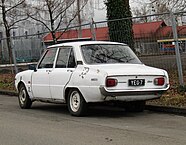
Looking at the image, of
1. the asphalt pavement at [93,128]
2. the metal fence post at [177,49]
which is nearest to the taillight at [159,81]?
the asphalt pavement at [93,128]

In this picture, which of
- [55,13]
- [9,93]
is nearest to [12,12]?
[55,13]

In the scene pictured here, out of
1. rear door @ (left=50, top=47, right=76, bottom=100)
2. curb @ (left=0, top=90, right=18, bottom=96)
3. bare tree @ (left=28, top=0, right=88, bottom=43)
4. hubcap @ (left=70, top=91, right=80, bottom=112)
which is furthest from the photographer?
bare tree @ (left=28, top=0, right=88, bottom=43)

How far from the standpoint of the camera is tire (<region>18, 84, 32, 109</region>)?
1197cm

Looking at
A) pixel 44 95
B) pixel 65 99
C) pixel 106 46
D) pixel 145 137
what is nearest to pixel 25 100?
pixel 44 95

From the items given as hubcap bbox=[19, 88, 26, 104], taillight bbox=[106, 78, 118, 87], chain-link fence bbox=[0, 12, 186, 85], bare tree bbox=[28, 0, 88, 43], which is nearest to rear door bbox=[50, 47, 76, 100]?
taillight bbox=[106, 78, 118, 87]

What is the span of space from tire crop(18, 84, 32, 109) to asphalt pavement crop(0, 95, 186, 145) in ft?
Answer: 1.75

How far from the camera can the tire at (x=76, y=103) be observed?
970 cm

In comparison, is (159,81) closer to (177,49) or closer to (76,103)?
(76,103)

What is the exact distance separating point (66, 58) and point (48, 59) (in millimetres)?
869

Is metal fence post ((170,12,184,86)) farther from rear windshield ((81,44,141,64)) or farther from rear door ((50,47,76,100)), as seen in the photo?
rear door ((50,47,76,100))

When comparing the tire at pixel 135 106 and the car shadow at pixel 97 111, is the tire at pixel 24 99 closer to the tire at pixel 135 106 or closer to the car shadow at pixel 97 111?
the car shadow at pixel 97 111

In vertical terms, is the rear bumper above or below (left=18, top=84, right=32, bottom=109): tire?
above

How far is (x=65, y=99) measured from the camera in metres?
10.2

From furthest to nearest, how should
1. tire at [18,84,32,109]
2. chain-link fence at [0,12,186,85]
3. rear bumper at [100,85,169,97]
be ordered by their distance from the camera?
chain-link fence at [0,12,186,85] → tire at [18,84,32,109] → rear bumper at [100,85,169,97]
